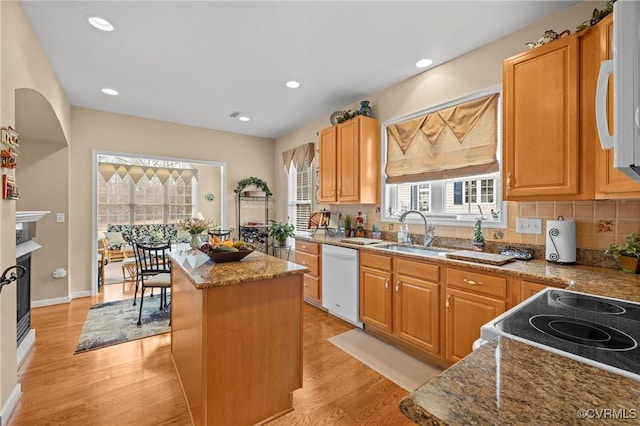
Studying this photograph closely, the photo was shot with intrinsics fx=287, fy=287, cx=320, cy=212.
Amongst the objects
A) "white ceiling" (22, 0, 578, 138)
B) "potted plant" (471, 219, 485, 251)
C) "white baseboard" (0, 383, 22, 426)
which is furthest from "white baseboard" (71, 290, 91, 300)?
"potted plant" (471, 219, 485, 251)

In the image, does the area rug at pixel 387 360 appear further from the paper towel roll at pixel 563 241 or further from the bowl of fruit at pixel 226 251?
the bowl of fruit at pixel 226 251

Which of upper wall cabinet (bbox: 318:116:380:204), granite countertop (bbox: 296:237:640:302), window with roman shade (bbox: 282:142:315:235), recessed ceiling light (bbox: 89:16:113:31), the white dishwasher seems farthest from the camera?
window with roman shade (bbox: 282:142:315:235)

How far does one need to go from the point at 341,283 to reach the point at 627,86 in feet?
9.53

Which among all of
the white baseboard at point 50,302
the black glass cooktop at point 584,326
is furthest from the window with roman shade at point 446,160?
the white baseboard at point 50,302

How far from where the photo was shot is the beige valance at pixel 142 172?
7.35 meters

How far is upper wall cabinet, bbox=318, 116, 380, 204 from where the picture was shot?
349 centimetres

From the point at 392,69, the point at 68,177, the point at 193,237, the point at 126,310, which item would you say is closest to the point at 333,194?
the point at 392,69

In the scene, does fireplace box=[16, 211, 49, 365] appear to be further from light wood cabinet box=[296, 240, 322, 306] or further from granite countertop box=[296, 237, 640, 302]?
granite countertop box=[296, 237, 640, 302]

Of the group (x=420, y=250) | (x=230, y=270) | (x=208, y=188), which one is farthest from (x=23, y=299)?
(x=208, y=188)

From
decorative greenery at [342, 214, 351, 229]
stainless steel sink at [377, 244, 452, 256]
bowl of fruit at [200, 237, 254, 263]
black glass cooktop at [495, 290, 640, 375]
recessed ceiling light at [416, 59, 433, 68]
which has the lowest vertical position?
stainless steel sink at [377, 244, 452, 256]

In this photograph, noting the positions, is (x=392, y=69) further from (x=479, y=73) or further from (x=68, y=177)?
(x=68, y=177)

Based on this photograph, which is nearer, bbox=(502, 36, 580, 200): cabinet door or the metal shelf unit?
bbox=(502, 36, 580, 200): cabinet door

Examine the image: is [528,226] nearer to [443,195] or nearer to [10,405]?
[443,195]

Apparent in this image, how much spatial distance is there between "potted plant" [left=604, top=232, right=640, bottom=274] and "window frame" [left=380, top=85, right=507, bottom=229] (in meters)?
0.72
